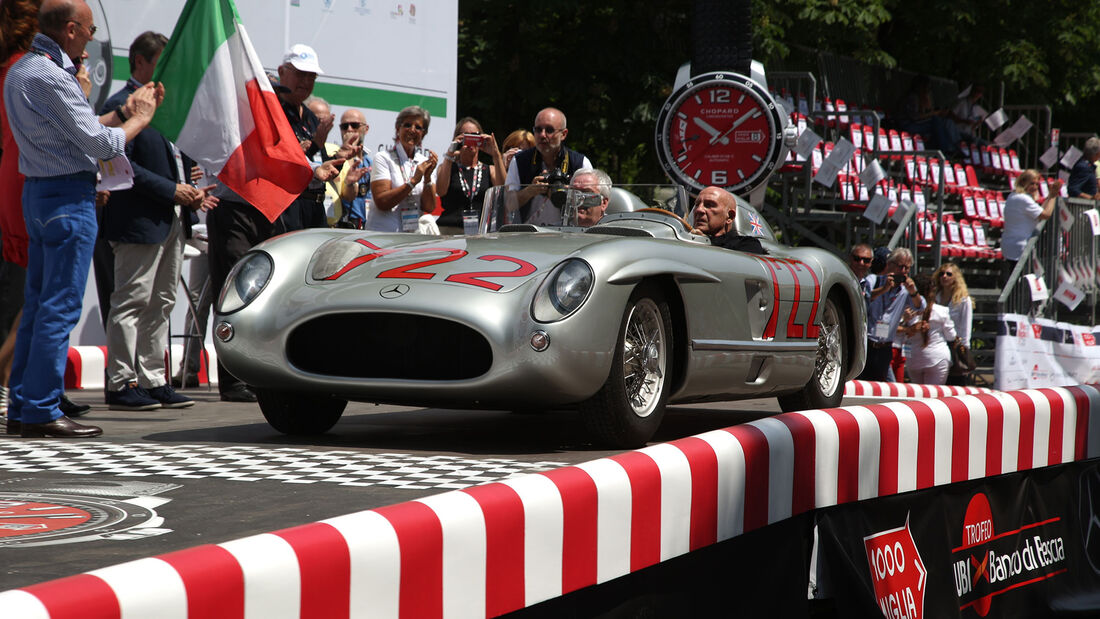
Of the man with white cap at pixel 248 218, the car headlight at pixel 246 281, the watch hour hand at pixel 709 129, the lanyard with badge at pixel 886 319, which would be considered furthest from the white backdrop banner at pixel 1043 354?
the car headlight at pixel 246 281

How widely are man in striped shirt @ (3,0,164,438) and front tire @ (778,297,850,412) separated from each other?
11.9 feet

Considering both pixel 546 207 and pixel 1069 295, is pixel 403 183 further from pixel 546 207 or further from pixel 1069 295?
pixel 1069 295

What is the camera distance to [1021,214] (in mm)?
15164

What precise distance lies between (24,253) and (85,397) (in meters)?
2.25

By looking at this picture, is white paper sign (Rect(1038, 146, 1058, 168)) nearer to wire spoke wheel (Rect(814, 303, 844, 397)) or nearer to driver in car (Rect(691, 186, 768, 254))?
wire spoke wheel (Rect(814, 303, 844, 397))

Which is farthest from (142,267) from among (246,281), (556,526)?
(556,526)

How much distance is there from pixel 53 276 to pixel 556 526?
3.25 meters

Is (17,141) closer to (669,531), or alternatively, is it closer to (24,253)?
(24,253)

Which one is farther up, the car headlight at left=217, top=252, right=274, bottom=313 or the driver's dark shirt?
the driver's dark shirt

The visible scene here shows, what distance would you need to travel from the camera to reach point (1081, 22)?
24.7m

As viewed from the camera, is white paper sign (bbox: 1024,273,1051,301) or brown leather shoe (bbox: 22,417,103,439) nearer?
brown leather shoe (bbox: 22,417,103,439)

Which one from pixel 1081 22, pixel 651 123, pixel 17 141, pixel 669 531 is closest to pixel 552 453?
pixel 669 531

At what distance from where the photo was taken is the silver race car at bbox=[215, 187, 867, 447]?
5.35 metres

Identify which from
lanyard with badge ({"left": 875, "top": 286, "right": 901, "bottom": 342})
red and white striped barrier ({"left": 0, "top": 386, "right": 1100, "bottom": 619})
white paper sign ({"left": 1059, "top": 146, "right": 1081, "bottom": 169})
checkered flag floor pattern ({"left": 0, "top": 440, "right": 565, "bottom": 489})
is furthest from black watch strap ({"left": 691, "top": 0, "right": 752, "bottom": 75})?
white paper sign ({"left": 1059, "top": 146, "right": 1081, "bottom": 169})
